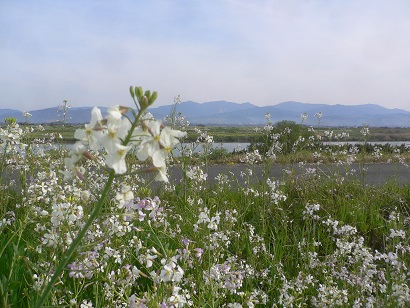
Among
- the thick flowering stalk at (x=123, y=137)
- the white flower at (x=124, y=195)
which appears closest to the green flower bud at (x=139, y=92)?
the thick flowering stalk at (x=123, y=137)

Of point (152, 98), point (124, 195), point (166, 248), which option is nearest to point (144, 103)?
point (152, 98)

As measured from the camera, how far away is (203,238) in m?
3.03

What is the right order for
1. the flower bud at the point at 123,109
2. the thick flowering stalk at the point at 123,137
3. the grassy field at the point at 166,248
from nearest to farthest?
the thick flowering stalk at the point at 123,137
the flower bud at the point at 123,109
the grassy field at the point at 166,248

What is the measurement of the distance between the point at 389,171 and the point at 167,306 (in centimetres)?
1120

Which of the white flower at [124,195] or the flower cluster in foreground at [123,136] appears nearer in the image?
the flower cluster in foreground at [123,136]

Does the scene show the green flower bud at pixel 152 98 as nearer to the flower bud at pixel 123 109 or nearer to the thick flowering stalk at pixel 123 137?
the thick flowering stalk at pixel 123 137

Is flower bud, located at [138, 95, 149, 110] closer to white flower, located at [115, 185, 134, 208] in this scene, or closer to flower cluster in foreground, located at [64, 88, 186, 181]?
flower cluster in foreground, located at [64, 88, 186, 181]

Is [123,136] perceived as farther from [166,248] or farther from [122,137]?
[166,248]

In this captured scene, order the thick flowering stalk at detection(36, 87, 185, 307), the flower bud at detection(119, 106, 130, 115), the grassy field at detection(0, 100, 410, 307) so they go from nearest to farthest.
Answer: the thick flowering stalk at detection(36, 87, 185, 307) < the flower bud at detection(119, 106, 130, 115) < the grassy field at detection(0, 100, 410, 307)

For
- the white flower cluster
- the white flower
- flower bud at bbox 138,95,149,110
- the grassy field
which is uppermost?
flower bud at bbox 138,95,149,110

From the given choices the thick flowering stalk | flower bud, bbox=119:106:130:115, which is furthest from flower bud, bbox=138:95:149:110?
flower bud, bbox=119:106:130:115

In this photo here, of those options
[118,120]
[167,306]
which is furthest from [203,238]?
[118,120]

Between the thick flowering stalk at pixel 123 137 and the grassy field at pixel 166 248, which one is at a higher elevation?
the thick flowering stalk at pixel 123 137

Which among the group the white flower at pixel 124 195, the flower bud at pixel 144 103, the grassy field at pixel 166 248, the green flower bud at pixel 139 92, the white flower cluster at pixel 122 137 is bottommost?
the grassy field at pixel 166 248
